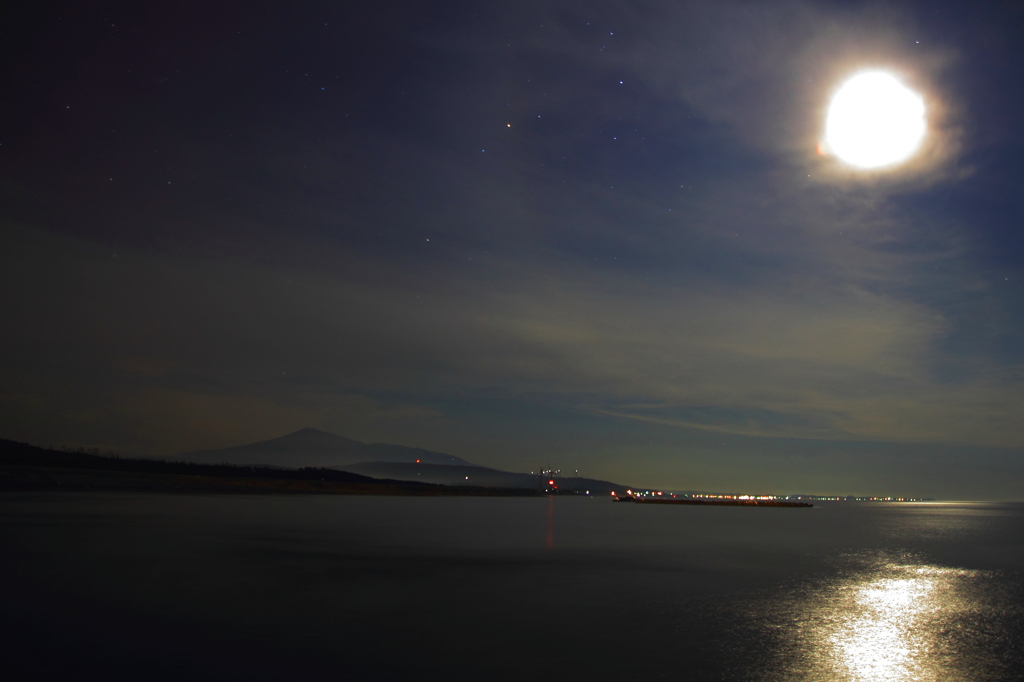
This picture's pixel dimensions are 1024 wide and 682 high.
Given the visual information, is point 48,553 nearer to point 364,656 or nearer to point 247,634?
point 247,634

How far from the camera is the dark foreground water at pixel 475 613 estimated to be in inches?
644

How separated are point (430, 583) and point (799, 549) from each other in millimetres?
36405

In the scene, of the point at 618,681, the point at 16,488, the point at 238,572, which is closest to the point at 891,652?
the point at 618,681

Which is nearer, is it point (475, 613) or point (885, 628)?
point (885, 628)

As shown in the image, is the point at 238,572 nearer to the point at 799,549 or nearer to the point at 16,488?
the point at 799,549

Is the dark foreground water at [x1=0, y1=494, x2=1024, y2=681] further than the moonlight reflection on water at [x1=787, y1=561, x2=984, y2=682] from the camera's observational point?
No

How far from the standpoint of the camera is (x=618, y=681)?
1517 centimetres

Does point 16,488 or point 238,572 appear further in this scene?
point 16,488

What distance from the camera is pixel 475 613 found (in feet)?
75.3

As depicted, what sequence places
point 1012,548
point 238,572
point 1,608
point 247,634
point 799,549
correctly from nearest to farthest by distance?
1. point 247,634
2. point 1,608
3. point 238,572
4. point 799,549
5. point 1012,548

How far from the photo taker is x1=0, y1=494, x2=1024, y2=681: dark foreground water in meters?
16.4

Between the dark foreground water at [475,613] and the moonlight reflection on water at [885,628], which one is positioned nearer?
the dark foreground water at [475,613]

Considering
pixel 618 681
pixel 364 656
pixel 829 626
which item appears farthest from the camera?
pixel 829 626

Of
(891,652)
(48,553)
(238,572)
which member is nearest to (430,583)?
(238,572)
